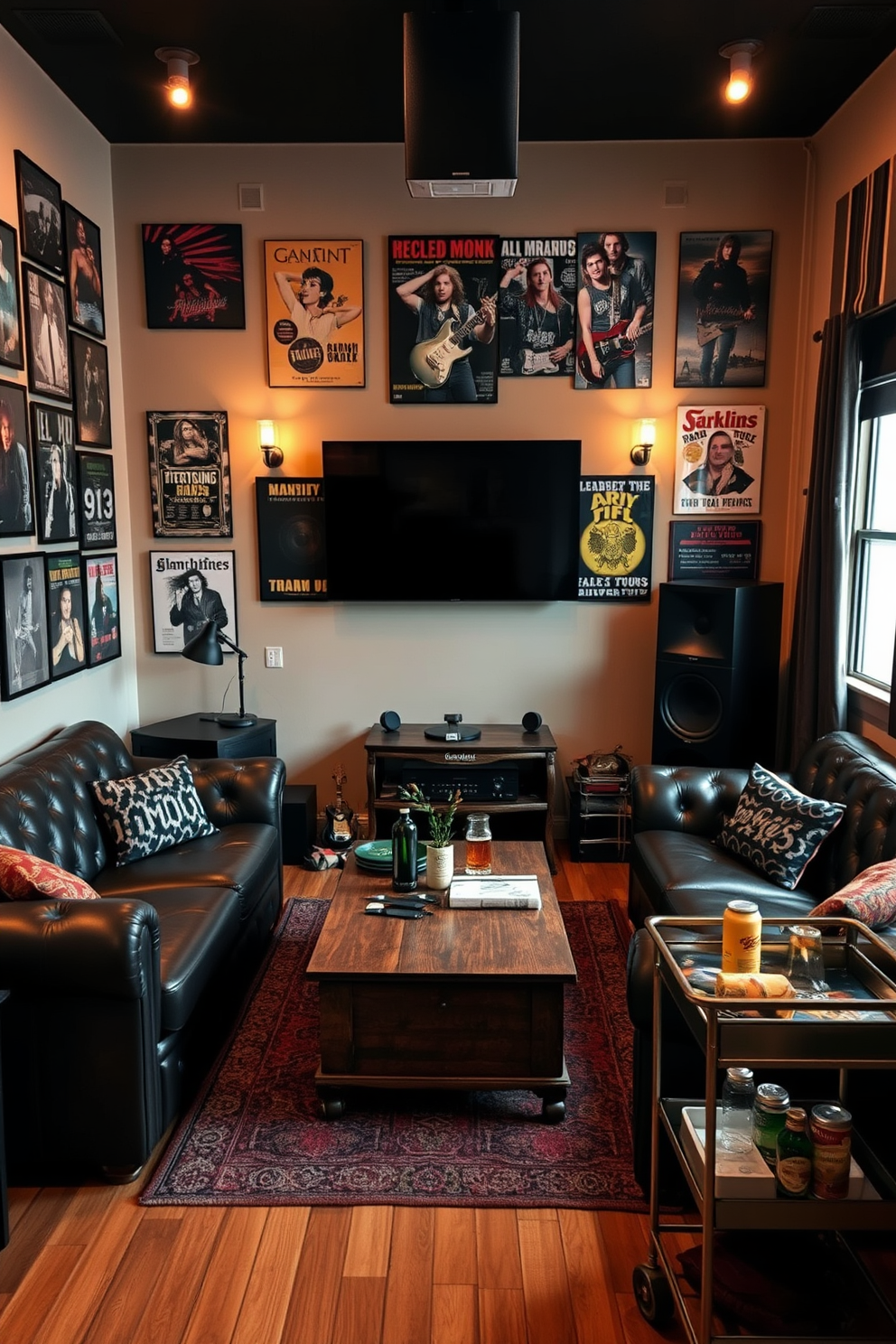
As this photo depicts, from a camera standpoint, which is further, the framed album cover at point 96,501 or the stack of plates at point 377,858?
the framed album cover at point 96,501

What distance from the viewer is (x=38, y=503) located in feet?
12.3

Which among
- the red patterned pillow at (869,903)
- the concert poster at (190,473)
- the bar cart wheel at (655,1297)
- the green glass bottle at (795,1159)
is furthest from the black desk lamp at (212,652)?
the green glass bottle at (795,1159)

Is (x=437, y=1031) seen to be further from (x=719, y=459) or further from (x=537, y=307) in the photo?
(x=537, y=307)

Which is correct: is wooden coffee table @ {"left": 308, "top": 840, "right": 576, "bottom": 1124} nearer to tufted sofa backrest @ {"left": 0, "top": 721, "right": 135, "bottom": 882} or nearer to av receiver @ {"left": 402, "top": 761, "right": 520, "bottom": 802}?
tufted sofa backrest @ {"left": 0, "top": 721, "right": 135, "bottom": 882}

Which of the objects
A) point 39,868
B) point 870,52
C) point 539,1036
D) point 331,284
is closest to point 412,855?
point 539,1036

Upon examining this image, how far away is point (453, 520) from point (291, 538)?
0.80 meters

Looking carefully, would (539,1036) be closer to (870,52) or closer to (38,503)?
(38,503)

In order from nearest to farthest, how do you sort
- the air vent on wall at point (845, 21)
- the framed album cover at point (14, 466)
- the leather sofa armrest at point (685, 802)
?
the air vent on wall at point (845, 21) < the framed album cover at point (14, 466) < the leather sofa armrest at point (685, 802)

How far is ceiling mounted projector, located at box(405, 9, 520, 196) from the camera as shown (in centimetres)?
302

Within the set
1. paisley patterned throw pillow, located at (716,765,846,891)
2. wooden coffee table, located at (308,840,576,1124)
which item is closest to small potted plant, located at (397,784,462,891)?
wooden coffee table, located at (308,840,576,1124)

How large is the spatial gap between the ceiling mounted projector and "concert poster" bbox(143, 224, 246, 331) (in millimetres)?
1825

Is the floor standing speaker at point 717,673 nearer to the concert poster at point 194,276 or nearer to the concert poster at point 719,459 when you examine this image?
the concert poster at point 719,459

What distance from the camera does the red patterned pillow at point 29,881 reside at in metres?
2.56

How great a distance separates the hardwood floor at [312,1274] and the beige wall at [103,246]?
5.79 feet
